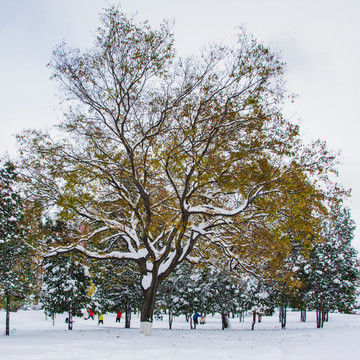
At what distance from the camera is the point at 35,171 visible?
17.0 m

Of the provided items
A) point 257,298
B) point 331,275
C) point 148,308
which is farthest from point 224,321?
point 148,308

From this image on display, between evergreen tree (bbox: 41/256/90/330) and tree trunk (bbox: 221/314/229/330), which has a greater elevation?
evergreen tree (bbox: 41/256/90/330)

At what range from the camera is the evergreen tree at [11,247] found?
21.7 m

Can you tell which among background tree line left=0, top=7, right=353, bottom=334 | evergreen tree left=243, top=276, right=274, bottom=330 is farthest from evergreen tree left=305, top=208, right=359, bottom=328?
background tree line left=0, top=7, right=353, bottom=334

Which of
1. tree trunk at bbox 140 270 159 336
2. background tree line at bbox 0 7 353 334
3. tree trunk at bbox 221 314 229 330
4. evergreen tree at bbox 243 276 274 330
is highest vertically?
background tree line at bbox 0 7 353 334

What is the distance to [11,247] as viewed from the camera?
21406mm

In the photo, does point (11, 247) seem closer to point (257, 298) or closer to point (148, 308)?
point (148, 308)

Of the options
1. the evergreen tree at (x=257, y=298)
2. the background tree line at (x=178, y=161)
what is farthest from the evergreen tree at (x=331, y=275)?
the background tree line at (x=178, y=161)

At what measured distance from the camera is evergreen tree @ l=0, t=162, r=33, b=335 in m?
21.7

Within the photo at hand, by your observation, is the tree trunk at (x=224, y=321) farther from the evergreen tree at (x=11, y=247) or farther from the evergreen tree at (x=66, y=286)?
the evergreen tree at (x=11, y=247)

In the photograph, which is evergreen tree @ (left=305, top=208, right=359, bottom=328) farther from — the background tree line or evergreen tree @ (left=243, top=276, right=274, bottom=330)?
the background tree line

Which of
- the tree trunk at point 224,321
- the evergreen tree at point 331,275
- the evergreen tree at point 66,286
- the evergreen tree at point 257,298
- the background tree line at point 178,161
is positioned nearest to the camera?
the background tree line at point 178,161

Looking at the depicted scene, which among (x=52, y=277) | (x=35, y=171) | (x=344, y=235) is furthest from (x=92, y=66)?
(x=344, y=235)

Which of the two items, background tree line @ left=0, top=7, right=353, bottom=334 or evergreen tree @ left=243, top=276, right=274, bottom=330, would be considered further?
evergreen tree @ left=243, top=276, right=274, bottom=330
